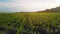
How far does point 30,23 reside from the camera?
5.25 ft

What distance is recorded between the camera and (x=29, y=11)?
63.7 inches

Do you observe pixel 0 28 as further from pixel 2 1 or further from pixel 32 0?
pixel 32 0

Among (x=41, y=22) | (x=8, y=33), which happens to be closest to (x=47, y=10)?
(x=41, y=22)

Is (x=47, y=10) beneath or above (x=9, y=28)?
above

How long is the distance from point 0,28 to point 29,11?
1.37 ft

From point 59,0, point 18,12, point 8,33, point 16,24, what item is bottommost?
point 8,33

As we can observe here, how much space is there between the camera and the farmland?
158 centimetres

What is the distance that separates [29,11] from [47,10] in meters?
0.22

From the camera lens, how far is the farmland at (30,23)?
1585mm

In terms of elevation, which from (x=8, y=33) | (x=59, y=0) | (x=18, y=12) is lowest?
(x=8, y=33)

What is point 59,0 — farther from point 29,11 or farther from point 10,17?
point 10,17

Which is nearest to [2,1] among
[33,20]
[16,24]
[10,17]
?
[10,17]

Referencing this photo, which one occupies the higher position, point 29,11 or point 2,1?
point 2,1

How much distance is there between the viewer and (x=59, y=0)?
5.25ft
